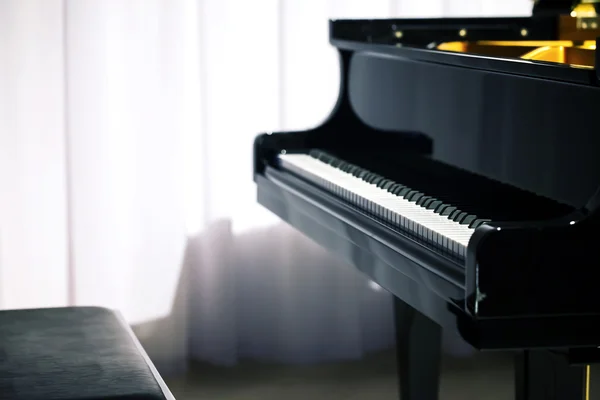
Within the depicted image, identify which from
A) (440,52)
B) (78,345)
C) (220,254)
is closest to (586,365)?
(440,52)

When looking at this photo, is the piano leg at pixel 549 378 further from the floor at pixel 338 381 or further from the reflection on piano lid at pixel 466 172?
the floor at pixel 338 381

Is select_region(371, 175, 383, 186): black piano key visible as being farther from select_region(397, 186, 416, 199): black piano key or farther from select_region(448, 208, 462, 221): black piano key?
select_region(448, 208, 462, 221): black piano key

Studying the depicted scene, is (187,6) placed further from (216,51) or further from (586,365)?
(586,365)

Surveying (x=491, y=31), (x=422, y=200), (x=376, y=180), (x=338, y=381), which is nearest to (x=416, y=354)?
(x=376, y=180)

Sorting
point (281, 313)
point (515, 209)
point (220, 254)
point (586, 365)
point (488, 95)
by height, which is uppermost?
point (488, 95)

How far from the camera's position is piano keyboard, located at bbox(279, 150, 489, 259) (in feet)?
5.68

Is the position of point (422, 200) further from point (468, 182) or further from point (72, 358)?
point (72, 358)

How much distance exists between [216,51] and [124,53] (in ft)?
0.98

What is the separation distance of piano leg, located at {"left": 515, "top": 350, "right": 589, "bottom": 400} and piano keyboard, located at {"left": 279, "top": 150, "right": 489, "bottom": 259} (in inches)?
9.3

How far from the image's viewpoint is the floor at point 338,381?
3387mm

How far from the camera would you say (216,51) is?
3.48 meters

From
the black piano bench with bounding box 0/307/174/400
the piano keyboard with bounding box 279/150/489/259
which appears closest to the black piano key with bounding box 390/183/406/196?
the piano keyboard with bounding box 279/150/489/259

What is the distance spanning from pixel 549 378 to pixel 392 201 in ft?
1.63

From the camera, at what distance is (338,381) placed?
3.54m
